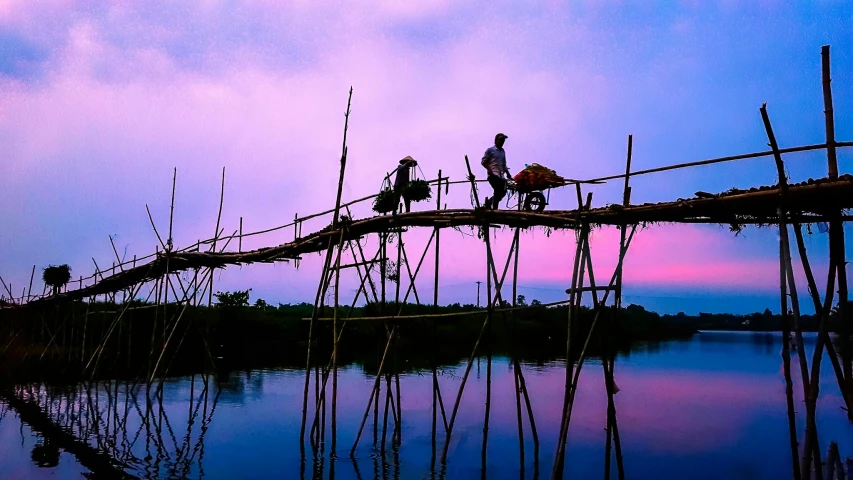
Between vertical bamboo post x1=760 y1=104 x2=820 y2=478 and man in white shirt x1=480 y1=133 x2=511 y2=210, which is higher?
man in white shirt x1=480 y1=133 x2=511 y2=210

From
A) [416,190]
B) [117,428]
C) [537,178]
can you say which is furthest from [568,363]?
[117,428]

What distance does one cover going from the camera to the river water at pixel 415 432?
1143 cm

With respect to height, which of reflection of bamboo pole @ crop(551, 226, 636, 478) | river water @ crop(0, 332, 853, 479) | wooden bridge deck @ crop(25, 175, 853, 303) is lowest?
river water @ crop(0, 332, 853, 479)

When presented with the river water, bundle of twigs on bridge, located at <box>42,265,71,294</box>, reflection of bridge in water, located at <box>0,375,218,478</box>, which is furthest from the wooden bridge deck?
bundle of twigs on bridge, located at <box>42,265,71,294</box>

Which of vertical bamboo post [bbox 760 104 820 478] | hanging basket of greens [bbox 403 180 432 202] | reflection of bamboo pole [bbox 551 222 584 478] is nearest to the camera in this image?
vertical bamboo post [bbox 760 104 820 478]

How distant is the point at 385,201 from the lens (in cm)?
1162

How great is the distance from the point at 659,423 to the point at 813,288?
12.7 m

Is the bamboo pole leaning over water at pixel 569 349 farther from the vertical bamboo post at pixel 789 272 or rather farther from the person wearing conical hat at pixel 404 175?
the person wearing conical hat at pixel 404 175

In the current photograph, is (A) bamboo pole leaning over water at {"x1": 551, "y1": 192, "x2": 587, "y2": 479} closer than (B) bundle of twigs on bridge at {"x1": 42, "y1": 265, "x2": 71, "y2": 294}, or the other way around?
(A) bamboo pole leaning over water at {"x1": 551, "y1": 192, "x2": 587, "y2": 479}

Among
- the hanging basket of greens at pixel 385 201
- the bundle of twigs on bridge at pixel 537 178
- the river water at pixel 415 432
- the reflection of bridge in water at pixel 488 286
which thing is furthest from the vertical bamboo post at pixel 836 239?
the hanging basket of greens at pixel 385 201

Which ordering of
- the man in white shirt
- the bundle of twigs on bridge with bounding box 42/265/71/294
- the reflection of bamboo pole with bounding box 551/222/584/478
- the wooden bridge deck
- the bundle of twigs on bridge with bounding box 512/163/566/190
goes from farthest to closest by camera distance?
the bundle of twigs on bridge with bounding box 42/265/71/294 < the man in white shirt < the bundle of twigs on bridge with bounding box 512/163/566/190 < the reflection of bamboo pole with bounding box 551/222/584/478 < the wooden bridge deck

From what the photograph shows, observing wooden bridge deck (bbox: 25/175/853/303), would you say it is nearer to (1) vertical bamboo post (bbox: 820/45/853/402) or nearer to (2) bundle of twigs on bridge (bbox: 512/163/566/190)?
(1) vertical bamboo post (bbox: 820/45/853/402)

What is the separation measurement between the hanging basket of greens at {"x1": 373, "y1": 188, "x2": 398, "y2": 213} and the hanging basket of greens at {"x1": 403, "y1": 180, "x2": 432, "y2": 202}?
0.29 meters

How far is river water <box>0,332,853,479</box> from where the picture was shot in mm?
11430
